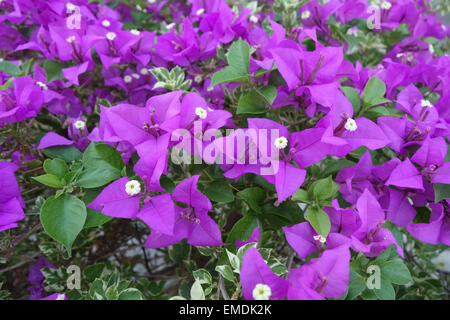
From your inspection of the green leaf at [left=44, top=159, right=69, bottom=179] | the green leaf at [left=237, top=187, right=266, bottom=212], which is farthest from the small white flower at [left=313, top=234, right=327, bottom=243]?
the green leaf at [left=44, top=159, right=69, bottom=179]

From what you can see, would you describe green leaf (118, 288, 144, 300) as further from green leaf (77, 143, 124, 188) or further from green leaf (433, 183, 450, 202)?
green leaf (433, 183, 450, 202)

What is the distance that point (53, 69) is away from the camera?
1.00 meters

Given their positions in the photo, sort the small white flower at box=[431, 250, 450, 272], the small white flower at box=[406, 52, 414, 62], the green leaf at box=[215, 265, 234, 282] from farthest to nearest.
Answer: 1. the small white flower at box=[431, 250, 450, 272]
2. the small white flower at box=[406, 52, 414, 62]
3. the green leaf at box=[215, 265, 234, 282]

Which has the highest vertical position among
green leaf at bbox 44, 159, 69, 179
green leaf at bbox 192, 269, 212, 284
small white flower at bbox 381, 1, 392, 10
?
small white flower at bbox 381, 1, 392, 10

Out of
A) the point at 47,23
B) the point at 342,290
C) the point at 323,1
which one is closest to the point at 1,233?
the point at 47,23

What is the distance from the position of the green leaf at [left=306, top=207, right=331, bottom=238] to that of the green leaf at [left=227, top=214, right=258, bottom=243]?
12 cm

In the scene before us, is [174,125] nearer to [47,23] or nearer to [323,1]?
[47,23]

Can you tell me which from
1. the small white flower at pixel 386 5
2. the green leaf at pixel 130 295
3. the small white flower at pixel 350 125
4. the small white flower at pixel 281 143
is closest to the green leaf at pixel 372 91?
the small white flower at pixel 350 125

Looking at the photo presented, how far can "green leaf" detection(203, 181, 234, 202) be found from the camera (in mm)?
770

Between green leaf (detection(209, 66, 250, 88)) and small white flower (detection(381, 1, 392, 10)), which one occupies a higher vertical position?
small white flower (detection(381, 1, 392, 10))

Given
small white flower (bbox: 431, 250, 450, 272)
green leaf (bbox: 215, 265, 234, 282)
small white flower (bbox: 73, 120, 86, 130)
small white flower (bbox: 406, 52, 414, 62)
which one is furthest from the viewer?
→ small white flower (bbox: 431, 250, 450, 272)

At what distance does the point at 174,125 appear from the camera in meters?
0.70

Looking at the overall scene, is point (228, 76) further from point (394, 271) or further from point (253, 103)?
point (394, 271)

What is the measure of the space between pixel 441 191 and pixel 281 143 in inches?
12.9
